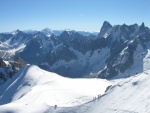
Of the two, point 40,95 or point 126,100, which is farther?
point 40,95

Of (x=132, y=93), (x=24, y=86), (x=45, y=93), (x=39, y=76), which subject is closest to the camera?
(x=132, y=93)

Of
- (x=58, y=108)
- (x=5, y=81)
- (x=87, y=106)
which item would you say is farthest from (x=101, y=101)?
(x=5, y=81)

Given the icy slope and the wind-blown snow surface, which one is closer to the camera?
the icy slope

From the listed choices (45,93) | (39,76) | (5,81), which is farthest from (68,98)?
(5,81)

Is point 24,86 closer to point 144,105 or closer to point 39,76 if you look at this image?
point 39,76

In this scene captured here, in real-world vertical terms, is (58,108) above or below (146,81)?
below

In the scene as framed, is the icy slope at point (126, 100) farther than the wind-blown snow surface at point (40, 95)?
No

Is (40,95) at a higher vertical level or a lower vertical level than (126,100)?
lower

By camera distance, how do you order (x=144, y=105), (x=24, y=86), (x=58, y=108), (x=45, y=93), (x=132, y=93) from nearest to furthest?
(x=144, y=105)
(x=132, y=93)
(x=58, y=108)
(x=45, y=93)
(x=24, y=86)

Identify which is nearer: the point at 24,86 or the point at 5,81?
the point at 24,86
